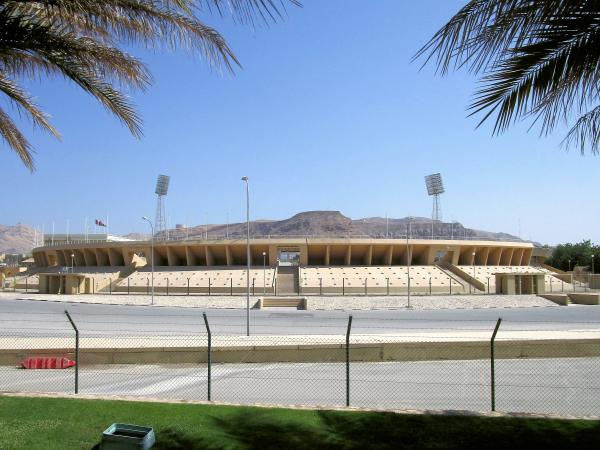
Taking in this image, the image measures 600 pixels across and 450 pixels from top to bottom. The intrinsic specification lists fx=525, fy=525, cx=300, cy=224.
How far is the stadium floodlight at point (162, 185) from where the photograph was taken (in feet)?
279

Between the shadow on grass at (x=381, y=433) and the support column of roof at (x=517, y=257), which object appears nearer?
the shadow on grass at (x=381, y=433)

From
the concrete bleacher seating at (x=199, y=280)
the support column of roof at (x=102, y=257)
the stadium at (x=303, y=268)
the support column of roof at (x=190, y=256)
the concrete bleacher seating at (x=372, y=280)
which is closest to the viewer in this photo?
the concrete bleacher seating at (x=372, y=280)

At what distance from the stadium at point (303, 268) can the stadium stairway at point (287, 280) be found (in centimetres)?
10

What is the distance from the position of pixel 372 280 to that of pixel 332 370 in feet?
116

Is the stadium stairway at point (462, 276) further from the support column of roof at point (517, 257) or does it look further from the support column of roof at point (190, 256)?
the support column of roof at point (190, 256)

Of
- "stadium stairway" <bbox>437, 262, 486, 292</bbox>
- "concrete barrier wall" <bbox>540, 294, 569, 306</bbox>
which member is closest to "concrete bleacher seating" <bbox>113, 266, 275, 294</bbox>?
"stadium stairway" <bbox>437, 262, 486, 292</bbox>

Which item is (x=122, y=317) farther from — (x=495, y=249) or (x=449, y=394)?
(x=495, y=249)

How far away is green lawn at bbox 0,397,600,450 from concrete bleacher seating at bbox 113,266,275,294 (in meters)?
35.3

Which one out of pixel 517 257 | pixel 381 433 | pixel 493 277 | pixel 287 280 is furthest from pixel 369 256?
pixel 381 433

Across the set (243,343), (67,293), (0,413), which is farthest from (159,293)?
(0,413)

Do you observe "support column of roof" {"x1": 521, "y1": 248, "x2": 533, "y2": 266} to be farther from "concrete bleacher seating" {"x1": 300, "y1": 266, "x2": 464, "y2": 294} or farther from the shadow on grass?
the shadow on grass

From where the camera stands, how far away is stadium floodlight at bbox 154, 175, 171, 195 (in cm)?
8500

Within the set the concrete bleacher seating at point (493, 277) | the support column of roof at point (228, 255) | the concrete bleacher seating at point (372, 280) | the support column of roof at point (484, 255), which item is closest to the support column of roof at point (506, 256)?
the concrete bleacher seating at point (493, 277)

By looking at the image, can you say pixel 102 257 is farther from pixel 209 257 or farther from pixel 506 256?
pixel 506 256
